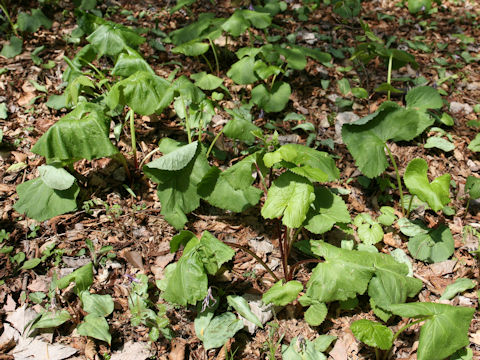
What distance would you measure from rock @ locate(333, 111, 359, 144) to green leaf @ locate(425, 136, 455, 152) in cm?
63

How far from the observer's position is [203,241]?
2184 millimetres

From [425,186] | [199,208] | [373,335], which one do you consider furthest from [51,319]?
[425,186]

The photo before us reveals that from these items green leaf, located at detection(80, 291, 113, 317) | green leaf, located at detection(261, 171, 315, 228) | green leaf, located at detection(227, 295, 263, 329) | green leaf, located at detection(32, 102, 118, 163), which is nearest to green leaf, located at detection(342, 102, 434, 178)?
green leaf, located at detection(261, 171, 315, 228)

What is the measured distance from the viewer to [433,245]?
2697 millimetres

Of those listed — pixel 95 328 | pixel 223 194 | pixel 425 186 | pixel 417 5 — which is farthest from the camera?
pixel 417 5

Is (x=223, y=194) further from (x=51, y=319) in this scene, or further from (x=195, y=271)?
(x=51, y=319)

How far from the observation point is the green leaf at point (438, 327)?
193 cm

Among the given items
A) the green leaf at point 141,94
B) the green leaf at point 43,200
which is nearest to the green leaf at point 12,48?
the green leaf at point 43,200

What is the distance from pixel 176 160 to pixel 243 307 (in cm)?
98

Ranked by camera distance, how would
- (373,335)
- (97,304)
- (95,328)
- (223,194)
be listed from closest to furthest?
(373,335) < (95,328) < (97,304) < (223,194)

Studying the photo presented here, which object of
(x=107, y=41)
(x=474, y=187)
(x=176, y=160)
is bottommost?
(x=474, y=187)

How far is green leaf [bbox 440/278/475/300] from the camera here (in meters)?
2.50

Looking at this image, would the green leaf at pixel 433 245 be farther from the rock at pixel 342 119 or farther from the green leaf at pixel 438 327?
the rock at pixel 342 119

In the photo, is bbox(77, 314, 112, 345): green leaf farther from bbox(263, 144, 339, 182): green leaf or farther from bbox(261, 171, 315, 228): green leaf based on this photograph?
bbox(263, 144, 339, 182): green leaf
